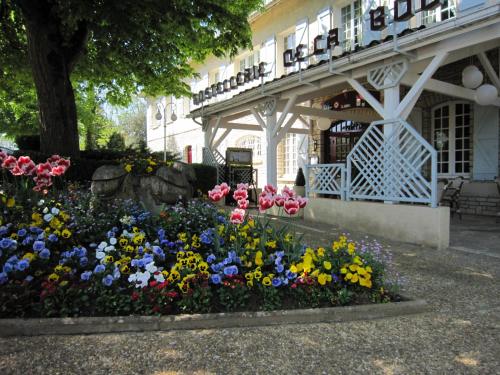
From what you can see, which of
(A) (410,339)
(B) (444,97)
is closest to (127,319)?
(A) (410,339)

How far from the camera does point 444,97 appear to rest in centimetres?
988

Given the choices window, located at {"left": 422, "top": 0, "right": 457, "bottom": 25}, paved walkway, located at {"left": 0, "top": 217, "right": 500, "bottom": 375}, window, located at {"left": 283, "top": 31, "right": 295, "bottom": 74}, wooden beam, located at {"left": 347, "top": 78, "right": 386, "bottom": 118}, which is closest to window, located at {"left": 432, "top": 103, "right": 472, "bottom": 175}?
window, located at {"left": 422, "top": 0, "right": 457, "bottom": 25}

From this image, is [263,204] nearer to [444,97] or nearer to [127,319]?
[127,319]

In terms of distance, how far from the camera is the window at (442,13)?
805cm

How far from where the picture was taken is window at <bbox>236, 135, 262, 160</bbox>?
51.1 ft

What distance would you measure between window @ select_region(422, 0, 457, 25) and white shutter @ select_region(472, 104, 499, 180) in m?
2.16

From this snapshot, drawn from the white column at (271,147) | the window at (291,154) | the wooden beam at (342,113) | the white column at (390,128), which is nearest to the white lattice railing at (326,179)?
the white column at (390,128)

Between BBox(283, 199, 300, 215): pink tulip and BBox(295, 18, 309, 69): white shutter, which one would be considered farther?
BBox(295, 18, 309, 69): white shutter

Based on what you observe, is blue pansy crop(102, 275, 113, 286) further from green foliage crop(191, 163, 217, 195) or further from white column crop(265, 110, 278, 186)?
green foliage crop(191, 163, 217, 195)

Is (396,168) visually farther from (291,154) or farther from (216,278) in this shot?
(291,154)

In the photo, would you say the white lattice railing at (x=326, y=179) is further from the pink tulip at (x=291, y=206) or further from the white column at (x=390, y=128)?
the pink tulip at (x=291, y=206)

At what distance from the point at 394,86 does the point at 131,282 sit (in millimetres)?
5538

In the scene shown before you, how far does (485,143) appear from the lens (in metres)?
8.88

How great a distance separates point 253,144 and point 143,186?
11.3 meters
